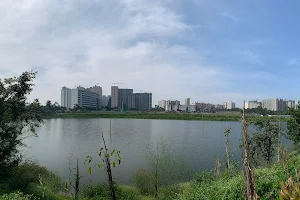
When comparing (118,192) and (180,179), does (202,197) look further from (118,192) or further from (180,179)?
(180,179)

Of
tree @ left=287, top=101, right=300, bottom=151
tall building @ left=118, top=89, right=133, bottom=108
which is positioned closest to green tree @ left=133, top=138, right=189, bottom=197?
tree @ left=287, top=101, right=300, bottom=151

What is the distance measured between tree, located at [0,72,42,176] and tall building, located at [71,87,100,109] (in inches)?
3476

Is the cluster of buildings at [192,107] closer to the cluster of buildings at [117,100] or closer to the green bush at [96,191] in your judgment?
the cluster of buildings at [117,100]

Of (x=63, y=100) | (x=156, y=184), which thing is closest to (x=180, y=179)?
(x=156, y=184)

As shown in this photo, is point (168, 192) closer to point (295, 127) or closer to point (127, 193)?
point (127, 193)

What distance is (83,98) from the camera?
352 ft

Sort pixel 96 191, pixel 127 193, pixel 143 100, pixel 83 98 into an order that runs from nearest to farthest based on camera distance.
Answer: pixel 127 193, pixel 96 191, pixel 83 98, pixel 143 100

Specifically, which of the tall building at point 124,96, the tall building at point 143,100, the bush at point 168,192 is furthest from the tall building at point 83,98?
the bush at point 168,192

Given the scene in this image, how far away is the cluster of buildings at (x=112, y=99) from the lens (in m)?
107

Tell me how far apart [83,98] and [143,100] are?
31040 millimetres

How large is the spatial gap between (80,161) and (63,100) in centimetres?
10154

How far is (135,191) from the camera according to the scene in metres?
9.45

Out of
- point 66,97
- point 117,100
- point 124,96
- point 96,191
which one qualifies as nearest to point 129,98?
point 124,96

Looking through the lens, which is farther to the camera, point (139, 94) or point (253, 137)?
point (139, 94)
